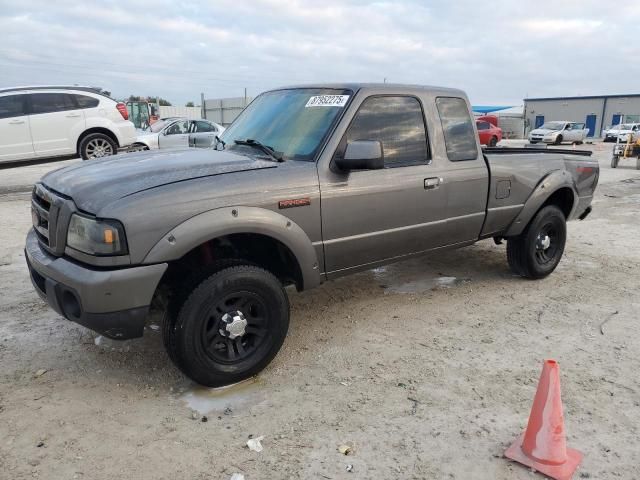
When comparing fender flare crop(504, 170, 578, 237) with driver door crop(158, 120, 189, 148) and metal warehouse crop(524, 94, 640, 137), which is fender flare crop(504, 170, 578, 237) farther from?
metal warehouse crop(524, 94, 640, 137)

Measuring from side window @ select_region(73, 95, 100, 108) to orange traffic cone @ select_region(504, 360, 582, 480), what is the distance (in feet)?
35.0

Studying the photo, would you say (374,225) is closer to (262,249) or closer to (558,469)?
(262,249)

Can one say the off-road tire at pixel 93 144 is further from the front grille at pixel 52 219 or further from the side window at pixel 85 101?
the front grille at pixel 52 219

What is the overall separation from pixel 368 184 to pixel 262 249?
89cm

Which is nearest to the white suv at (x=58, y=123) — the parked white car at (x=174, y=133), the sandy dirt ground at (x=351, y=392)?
the parked white car at (x=174, y=133)

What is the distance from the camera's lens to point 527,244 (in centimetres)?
503

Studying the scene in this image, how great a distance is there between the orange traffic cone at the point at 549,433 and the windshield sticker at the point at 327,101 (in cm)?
224

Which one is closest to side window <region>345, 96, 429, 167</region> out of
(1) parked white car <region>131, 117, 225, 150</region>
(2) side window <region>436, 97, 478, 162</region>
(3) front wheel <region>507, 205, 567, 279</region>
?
(2) side window <region>436, 97, 478, 162</region>

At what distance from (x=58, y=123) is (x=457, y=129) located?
29.5 feet

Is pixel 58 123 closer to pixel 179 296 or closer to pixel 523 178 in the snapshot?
pixel 179 296

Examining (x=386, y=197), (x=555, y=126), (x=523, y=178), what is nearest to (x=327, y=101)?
(x=386, y=197)

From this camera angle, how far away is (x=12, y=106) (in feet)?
32.8

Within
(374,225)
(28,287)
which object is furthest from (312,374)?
(28,287)

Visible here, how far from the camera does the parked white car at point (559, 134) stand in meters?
A: 32.7
